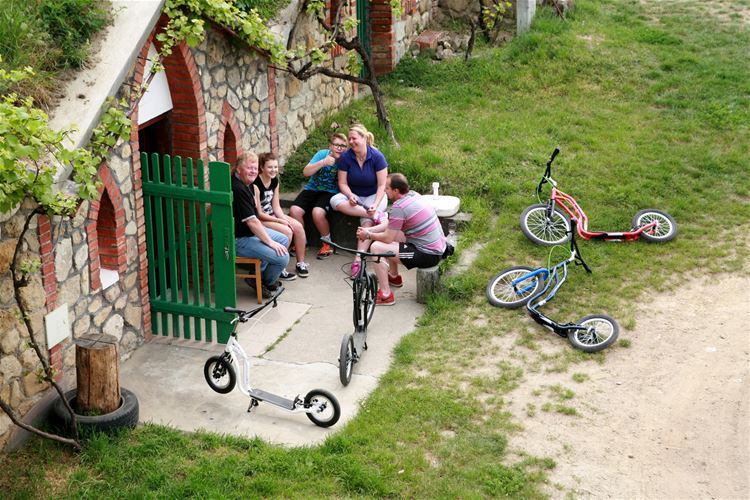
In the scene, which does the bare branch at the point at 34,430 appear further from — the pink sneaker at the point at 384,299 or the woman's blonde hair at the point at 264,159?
the woman's blonde hair at the point at 264,159

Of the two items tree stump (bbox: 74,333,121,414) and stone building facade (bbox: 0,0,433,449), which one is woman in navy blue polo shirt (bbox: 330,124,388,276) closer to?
stone building facade (bbox: 0,0,433,449)

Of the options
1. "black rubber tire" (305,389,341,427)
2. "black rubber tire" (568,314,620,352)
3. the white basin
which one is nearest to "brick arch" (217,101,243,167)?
the white basin

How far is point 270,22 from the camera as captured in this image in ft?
38.3

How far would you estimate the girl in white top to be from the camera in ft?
34.1

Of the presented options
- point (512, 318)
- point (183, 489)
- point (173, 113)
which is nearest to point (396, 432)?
point (183, 489)

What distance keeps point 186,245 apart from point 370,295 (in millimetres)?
1767

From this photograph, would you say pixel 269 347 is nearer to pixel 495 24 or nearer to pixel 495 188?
pixel 495 188

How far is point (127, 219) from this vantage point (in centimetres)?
880

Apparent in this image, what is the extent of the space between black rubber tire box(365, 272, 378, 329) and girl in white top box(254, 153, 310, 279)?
1556mm

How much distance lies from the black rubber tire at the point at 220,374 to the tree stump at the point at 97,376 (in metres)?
0.82

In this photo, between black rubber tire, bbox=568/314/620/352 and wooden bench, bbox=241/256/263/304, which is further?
wooden bench, bbox=241/256/263/304

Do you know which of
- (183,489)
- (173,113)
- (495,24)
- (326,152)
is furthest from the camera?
(495,24)

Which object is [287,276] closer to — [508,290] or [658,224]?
[508,290]

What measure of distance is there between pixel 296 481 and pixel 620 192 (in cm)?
628
